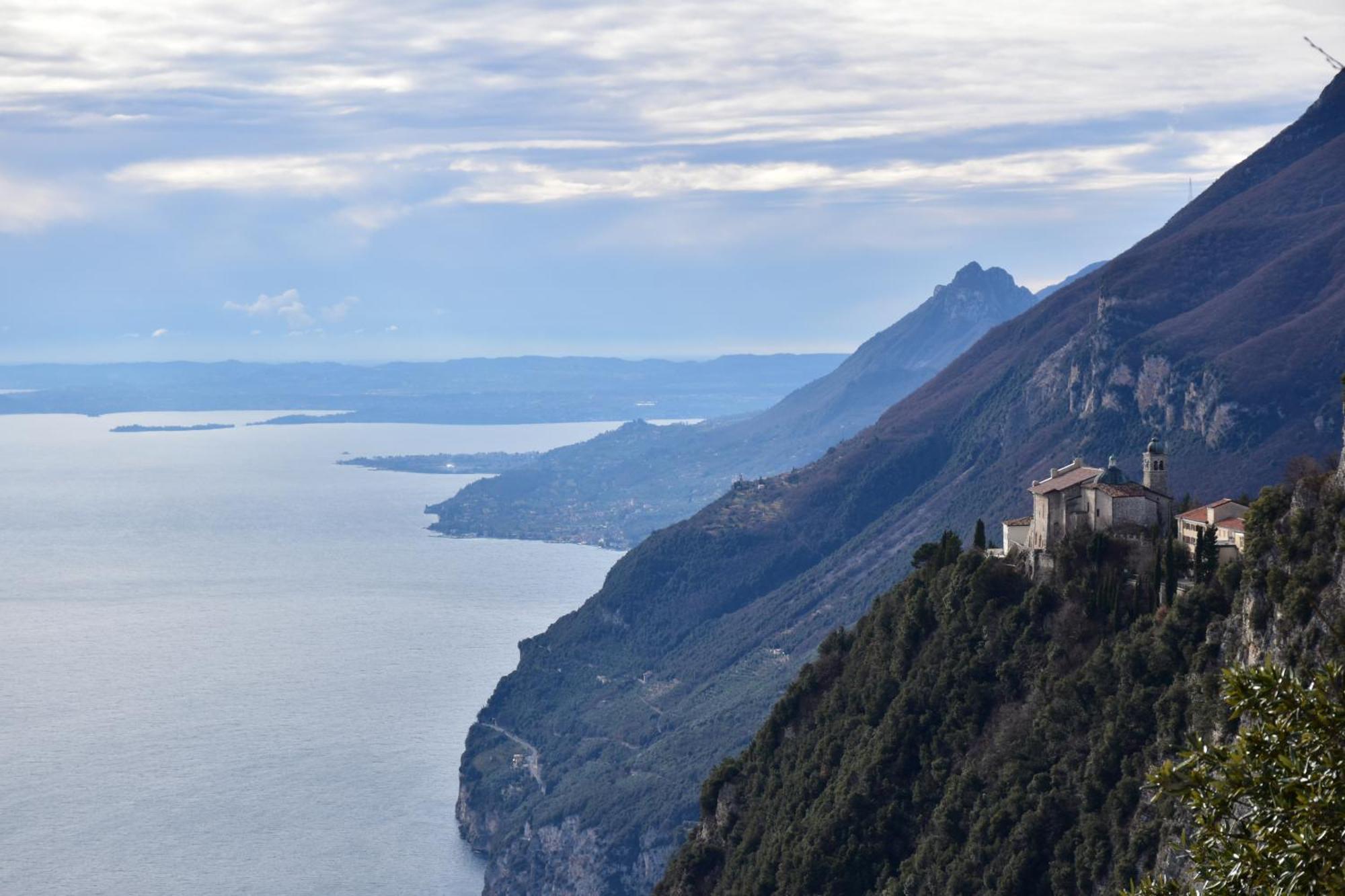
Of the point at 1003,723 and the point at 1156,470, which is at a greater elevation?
the point at 1156,470

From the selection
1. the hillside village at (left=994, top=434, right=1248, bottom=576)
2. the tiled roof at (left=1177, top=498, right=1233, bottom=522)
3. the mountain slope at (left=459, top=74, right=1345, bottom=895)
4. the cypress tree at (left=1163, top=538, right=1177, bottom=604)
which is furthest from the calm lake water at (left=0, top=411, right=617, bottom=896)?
the cypress tree at (left=1163, top=538, right=1177, bottom=604)

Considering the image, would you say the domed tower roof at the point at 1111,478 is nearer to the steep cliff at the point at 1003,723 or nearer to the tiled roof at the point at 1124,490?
the tiled roof at the point at 1124,490

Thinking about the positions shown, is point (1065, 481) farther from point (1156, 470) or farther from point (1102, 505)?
point (1156, 470)

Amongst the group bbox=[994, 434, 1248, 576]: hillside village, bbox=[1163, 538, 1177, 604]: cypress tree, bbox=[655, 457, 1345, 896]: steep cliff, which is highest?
bbox=[994, 434, 1248, 576]: hillside village

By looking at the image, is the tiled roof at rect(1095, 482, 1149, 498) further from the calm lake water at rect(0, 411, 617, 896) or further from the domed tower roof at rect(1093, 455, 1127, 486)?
the calm lake water at rect(0, 411, 617, 896)

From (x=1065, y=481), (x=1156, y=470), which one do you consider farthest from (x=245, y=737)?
(x=1156, y=470)

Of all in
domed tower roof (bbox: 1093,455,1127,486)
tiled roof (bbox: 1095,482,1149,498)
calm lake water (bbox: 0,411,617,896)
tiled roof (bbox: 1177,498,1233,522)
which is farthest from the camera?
calm lake water (bbox: 0,411,617,896)
